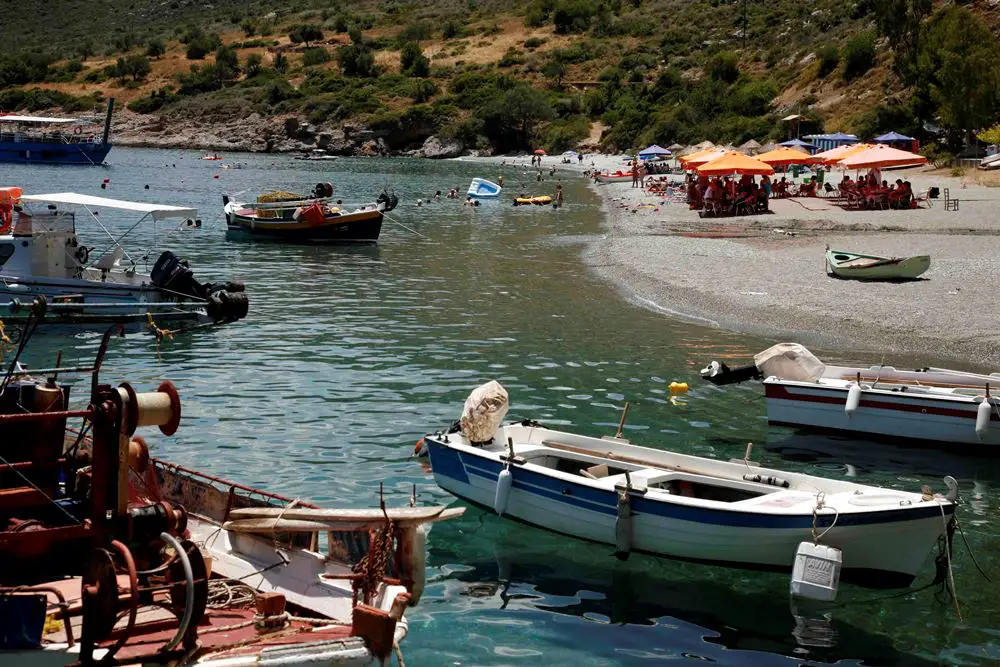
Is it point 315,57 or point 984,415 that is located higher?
point 315,57

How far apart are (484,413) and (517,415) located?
14.6ft

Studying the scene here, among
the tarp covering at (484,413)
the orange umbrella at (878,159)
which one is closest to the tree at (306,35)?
the orange umbrella at (878,159)

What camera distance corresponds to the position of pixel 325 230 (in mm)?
45156

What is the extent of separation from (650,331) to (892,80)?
6275 centimetres

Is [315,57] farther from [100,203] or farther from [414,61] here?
[100,203]

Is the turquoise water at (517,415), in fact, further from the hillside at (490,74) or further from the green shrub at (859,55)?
the green shrub at (859,55)

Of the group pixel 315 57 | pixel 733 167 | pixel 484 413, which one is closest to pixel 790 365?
pixel 484 413

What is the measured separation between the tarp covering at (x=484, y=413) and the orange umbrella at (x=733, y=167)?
3409 centimetres

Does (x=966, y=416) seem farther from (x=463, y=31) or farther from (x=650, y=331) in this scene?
(x=463, y=31)

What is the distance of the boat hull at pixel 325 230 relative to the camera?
147ft

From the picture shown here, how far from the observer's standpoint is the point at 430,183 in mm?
85062

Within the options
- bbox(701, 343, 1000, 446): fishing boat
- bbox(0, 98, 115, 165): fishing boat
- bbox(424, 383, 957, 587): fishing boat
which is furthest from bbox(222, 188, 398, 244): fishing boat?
bbox(0, 98, 115, 165): fishing boat

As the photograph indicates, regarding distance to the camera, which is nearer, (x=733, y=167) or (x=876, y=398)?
(x=876, y=398)

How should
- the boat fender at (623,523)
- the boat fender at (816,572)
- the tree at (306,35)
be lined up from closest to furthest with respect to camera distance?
1. the boat fender at (816,572)
2. the boat fender at (623,523)
3. the tree at (306,35)
